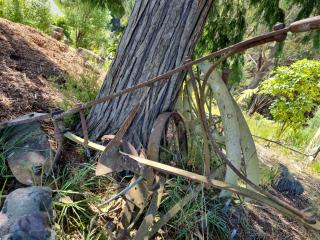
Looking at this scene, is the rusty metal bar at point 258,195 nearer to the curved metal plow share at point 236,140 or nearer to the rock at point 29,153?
the curved metal plow share at point 236,140

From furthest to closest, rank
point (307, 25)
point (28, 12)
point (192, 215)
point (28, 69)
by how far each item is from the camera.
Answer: point (28, 12) → point (28, 69) → point (192, 215) → point (307, 25)

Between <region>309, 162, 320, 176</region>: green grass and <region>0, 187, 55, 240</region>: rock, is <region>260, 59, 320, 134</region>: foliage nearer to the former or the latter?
<region>309, 162, 320, 176</region>: green grass

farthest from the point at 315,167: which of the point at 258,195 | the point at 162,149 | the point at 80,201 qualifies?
the point at 80,201

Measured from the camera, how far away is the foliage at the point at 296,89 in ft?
19.2

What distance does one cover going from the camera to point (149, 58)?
2.33m

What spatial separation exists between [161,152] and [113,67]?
28.8 inches

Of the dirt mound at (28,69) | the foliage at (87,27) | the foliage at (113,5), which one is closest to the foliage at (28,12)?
the foliage at (87,27)

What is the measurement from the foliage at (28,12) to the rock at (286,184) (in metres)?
5.49

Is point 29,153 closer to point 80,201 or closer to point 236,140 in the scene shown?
point 80,201

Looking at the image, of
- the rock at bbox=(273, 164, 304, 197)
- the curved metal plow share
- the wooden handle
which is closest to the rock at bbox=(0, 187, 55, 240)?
the curved metal plow share

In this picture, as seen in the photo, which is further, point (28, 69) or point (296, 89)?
point (296, 89)

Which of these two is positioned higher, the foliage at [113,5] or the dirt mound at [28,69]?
the foliage at [113,5]

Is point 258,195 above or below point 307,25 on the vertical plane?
below

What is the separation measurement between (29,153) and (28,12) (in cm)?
622
